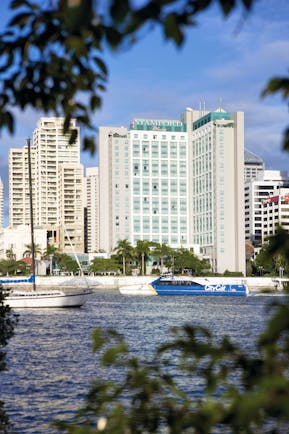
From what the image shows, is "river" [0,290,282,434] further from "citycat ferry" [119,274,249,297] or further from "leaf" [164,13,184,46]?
"citycat ferry" [119,274,249,297]

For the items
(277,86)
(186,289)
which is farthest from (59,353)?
(186,289)

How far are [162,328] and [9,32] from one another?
179 feet

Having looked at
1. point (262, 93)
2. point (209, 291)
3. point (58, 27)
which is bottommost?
point (209, 291)

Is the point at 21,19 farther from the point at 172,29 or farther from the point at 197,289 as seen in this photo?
the point at 197,289

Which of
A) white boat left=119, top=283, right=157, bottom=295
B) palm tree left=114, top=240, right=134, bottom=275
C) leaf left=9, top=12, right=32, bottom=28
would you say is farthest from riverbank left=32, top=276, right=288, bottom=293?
leaf left=9, top=12, right=32, bottom=28

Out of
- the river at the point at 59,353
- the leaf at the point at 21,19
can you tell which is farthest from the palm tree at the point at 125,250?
the leaf at the point at 21,19

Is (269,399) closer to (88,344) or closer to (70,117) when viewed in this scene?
(70,117)

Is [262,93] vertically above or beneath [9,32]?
beneath

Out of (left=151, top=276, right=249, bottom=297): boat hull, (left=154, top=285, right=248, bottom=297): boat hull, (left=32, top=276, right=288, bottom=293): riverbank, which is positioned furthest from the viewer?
(left=32, top=276, right=288, bottom=293): riverbank

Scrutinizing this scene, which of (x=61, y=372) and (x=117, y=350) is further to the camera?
(x=61, y=372)

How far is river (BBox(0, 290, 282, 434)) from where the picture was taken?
78.2 ft

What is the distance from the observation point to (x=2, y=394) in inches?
1053

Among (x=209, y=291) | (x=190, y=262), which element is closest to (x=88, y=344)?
(x=209, y=291)

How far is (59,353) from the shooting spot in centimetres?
3928
